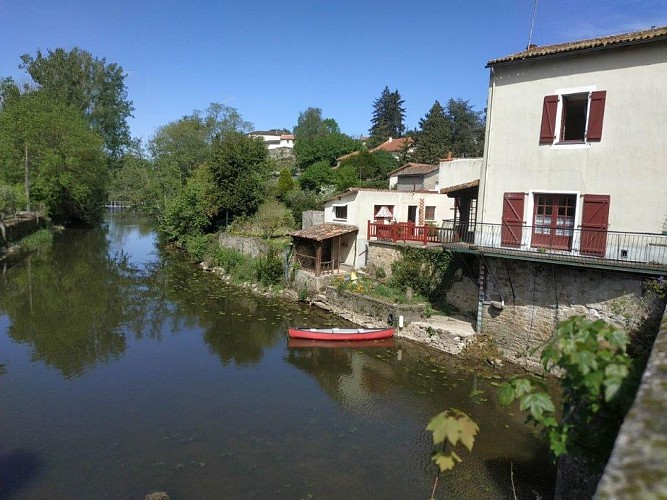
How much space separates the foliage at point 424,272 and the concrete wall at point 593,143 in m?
3.82

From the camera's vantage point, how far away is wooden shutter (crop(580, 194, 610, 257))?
46.3 feet

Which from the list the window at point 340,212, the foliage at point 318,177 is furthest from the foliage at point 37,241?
the window at point 340,212

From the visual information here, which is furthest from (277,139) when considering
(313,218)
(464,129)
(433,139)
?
(313,218)

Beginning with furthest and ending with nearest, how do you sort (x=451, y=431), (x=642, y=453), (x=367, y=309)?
(x=367, y=309) < (x=451, y=431) < (x=642, y=453)

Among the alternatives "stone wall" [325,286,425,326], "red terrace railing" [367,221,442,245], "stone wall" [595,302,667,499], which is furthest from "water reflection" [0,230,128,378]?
"stone wall" [595,302,667,499]

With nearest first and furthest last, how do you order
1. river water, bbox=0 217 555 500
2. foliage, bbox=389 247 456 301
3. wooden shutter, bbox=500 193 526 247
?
river water, bbox=0 217 555 500, wooden shutter, bbox=500 193 526 247, foliage, bbox=389 247 456 301

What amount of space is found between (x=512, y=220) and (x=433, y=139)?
135 feet

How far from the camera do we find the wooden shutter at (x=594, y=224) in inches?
556

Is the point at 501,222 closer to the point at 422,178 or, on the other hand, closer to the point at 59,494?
the point at 59,494

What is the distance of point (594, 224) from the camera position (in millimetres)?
14312

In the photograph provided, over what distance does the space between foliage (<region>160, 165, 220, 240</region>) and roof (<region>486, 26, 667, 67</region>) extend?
25.8 meters

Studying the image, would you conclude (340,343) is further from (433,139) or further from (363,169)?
(433,139)

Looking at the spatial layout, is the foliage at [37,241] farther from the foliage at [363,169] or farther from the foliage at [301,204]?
the foliage at [363,169]

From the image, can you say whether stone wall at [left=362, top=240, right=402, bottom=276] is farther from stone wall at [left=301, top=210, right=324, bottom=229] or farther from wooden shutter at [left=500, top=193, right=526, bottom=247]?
stone wall at [left=301, top=210, right=324, bottom=229]
